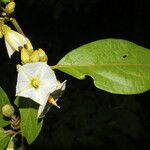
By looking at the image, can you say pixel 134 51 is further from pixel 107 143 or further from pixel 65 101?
pixel 65 101

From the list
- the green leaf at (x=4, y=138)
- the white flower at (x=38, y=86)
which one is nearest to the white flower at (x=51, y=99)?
the white flower at (x=38, y=86)

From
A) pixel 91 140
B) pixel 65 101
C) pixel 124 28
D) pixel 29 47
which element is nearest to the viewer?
pixel 29 47

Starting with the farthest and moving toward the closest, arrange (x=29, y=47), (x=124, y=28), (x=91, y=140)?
1. (x=124, y=28)
2. (x=91, y=140)
3. (x=29, y=47)

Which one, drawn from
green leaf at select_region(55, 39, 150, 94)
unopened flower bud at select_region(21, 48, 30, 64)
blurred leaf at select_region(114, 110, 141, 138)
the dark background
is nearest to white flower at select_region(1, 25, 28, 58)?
unopened flower bud at select_region(21, 48, 30, 64)

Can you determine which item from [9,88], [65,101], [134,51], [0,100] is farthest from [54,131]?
[134,51]

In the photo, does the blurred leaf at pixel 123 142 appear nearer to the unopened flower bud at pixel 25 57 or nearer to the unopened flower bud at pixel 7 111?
the unopened flower bud at pixel 7 111

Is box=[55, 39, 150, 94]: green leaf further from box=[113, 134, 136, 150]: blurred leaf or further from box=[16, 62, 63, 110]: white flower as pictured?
box=[113, 134, 136, 150]: blurred leaf
